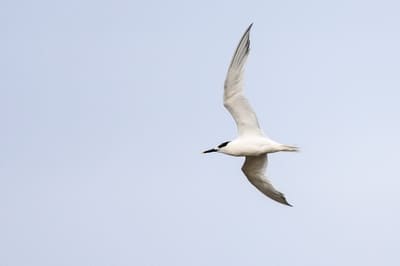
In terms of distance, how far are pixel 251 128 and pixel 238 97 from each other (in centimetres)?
83

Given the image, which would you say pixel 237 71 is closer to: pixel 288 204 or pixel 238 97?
pixel 238 97

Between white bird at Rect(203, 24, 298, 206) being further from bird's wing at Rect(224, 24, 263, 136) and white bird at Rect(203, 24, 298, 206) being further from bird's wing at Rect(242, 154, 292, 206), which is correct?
bird's wing at Rect(242, 154, 292, 206)

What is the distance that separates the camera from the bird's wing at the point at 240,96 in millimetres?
28359

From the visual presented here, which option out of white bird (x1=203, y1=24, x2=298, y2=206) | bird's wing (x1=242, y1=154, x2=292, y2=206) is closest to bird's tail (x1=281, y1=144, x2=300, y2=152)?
white bird (x1=203, y1=24, x2=298, y2=206)

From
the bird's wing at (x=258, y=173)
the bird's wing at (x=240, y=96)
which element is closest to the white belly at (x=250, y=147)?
the bird's wing at (x=240, y=96)

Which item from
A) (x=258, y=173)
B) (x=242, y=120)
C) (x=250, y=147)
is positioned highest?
(x=242, y=120)

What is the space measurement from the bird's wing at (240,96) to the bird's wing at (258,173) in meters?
1.31

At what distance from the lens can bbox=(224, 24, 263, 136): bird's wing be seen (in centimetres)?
2836

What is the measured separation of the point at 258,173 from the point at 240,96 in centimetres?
241

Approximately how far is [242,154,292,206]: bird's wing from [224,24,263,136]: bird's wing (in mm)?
1311

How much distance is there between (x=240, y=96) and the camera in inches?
1131

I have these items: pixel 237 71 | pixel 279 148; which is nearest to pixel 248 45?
pixel 237 71

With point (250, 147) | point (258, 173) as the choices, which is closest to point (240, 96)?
point (250, 147)

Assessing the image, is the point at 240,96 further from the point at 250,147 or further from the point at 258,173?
the point at 258,173
